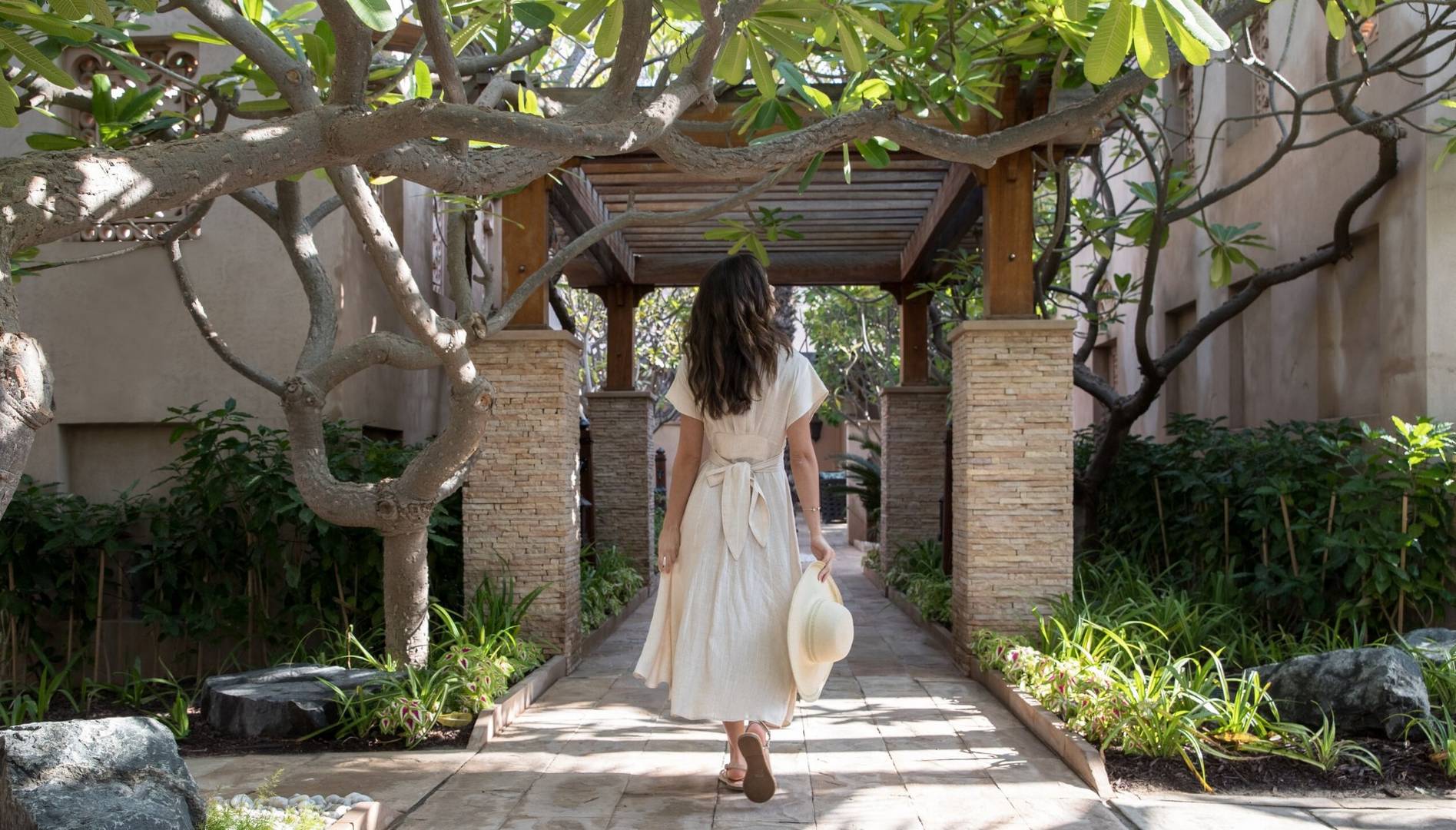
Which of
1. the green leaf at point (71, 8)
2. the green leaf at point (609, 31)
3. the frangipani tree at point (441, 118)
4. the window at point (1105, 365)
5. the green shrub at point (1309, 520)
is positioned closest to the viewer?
the frangipani tree at point (441, 118)

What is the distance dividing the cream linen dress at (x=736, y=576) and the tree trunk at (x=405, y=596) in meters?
1.91

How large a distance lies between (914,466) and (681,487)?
8.14 meters

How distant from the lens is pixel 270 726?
555 cm

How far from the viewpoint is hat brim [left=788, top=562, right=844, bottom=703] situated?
4.28m

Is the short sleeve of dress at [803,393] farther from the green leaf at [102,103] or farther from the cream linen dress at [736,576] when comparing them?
the green leaf at [102,103]

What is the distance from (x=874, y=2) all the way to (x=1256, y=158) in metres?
6.87

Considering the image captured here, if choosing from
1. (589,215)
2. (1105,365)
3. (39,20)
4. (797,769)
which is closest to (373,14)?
(39,20)

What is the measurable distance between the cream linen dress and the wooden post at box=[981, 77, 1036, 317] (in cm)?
326

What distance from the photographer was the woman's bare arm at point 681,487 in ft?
15.1

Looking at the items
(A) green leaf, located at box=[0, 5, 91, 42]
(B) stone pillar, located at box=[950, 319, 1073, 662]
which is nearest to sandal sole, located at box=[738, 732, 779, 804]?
(A) green leaf, located at box=[0, 5, 91, 42]

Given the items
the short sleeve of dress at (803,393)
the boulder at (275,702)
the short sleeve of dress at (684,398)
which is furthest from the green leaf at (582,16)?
the boulder at (275,702)

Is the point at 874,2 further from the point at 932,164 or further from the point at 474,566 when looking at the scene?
the point at 474,566

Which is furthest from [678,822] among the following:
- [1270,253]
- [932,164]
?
[1270,253]

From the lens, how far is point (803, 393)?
454 centimetres
